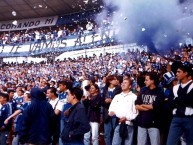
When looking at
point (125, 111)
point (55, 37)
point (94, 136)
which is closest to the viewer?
point (125, 111)

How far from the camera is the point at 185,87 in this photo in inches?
206

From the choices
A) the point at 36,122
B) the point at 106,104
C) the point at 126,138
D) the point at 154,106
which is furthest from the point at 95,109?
the point at 36,122

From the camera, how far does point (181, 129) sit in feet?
17.1

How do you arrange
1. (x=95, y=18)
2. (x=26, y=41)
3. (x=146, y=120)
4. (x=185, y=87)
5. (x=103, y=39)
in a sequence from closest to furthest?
(x=185, y=87) < (x=146, y=120) < (x=103, y=39) < (x=95, y=18) < (x=26, y=41)

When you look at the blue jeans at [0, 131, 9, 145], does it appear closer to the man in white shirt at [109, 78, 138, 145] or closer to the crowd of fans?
the man in white shirt at [109, 78, 138, 145]

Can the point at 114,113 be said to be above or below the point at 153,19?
below

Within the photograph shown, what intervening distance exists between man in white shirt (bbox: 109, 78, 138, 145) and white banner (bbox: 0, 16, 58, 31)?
27.6 metres

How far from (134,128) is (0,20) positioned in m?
32.2

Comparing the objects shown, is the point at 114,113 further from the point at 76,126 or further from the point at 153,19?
the point at 153,19

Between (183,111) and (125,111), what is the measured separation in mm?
1278

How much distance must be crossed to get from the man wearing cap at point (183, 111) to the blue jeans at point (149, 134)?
0.56 meters

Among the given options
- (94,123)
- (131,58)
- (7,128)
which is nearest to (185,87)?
(94,123)

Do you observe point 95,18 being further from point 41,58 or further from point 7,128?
point 7,128

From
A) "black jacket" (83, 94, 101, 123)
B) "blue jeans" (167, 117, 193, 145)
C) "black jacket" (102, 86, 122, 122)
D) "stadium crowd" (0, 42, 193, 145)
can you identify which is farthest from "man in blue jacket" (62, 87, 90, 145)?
"black jacket" (83, 94, 101, 123)
